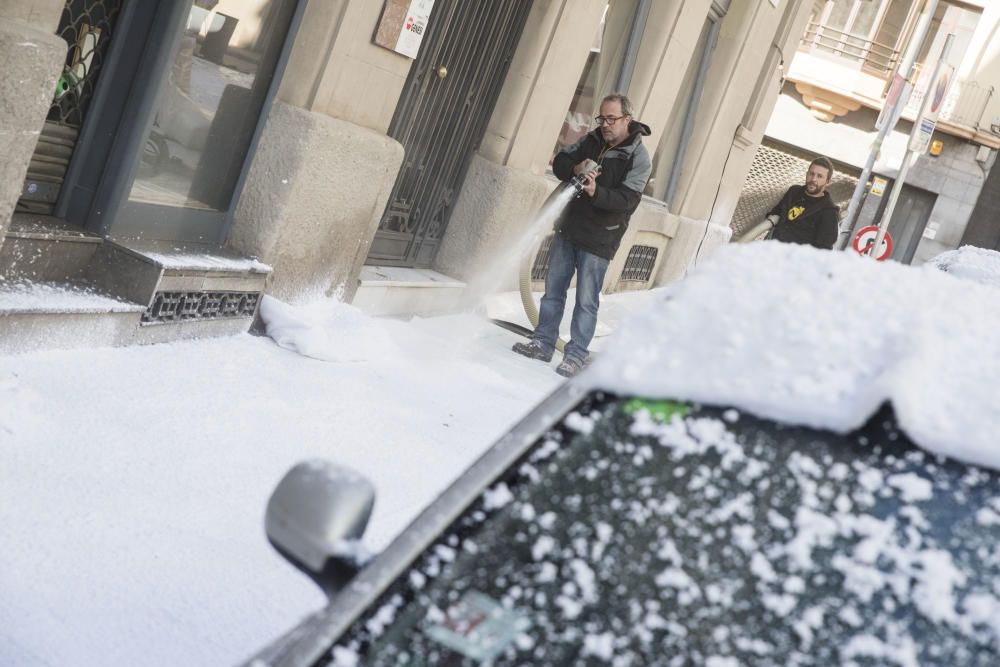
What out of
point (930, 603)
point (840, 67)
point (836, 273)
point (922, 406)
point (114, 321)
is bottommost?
point (114, 321)

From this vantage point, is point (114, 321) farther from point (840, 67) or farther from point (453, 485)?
point (840, 67)

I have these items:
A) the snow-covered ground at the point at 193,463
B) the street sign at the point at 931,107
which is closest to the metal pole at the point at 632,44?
the street sign at the point at 931,107

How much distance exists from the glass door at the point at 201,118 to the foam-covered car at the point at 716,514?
4.08 metres

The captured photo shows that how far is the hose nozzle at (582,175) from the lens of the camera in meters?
7.75

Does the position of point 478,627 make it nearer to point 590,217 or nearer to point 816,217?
point 590,217

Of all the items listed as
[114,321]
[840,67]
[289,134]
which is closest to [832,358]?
[114,321]

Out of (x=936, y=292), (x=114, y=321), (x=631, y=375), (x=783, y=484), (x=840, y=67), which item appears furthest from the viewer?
(x=840, y=67)

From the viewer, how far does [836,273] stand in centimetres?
207

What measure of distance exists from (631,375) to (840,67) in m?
28.3

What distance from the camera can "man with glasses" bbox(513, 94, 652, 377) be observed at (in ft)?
25.6

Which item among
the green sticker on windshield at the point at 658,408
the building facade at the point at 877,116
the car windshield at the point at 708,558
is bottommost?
the car windshield at the point at 708,558

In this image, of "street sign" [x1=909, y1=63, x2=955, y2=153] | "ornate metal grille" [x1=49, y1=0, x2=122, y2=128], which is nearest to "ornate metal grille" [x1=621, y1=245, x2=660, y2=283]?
"street sign" [x1=909, y1=63, x2=955, y2=153]

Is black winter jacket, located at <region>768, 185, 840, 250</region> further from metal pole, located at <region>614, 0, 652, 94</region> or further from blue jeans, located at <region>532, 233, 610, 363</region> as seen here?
metal pole, located at <region>614, 0, 652, 94</region>

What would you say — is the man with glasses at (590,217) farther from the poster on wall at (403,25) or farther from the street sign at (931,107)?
the street sign at (931,107)
